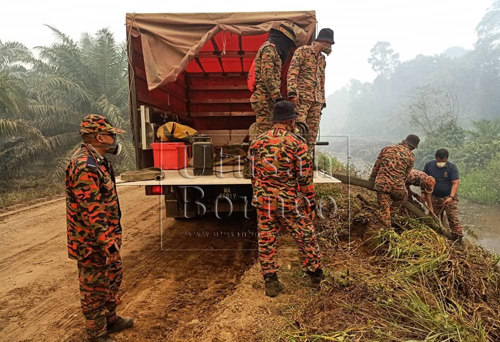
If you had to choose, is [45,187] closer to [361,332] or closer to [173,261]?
[173,261]

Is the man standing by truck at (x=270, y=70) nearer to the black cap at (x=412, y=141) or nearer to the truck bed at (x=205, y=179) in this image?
the truck bed at (x=205, y=179)

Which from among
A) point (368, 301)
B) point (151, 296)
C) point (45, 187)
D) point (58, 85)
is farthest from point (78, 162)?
point (58, 85)

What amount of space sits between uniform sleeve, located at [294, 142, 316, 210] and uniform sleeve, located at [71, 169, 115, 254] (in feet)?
4.90

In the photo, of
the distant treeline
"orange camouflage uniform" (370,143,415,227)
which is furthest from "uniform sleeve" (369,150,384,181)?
the distant treeline

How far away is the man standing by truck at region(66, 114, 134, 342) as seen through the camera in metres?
1.93

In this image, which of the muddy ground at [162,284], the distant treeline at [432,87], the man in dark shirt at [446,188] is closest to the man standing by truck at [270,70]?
the muddy ground at [162,284]

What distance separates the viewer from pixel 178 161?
420cm

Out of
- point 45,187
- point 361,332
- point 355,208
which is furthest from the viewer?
point 45,187

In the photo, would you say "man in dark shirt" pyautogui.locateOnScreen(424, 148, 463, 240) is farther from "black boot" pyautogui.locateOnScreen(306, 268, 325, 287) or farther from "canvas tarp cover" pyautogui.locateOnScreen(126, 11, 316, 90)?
"black boot" pyautogui.locateOnScreen(306, 268, 325, 287)

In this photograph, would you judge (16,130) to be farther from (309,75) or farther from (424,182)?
(424,182)

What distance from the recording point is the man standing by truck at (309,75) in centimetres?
351

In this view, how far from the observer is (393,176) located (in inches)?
163

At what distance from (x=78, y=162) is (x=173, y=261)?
2.10 m

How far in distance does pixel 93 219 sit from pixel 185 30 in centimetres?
284
